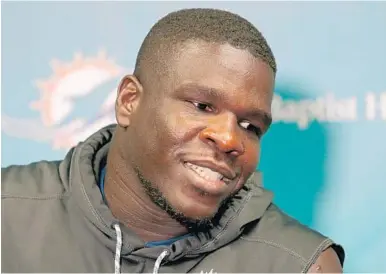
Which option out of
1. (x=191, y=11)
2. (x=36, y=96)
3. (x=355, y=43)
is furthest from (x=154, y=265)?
(x=355, y=43)

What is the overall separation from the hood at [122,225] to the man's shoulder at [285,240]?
0.03 metres

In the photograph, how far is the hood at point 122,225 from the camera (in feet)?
3.20

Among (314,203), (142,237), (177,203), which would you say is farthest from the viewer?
(314,203)

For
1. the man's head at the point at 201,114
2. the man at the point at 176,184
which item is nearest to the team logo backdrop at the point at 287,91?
the man at the point at 176,184

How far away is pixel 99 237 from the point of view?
3.22 feet

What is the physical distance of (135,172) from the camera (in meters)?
0.99

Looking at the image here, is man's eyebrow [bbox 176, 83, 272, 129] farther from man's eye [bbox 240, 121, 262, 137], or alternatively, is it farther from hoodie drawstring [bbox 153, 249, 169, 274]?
hoodie drawstring [bbox 153, 249, 169, 274]

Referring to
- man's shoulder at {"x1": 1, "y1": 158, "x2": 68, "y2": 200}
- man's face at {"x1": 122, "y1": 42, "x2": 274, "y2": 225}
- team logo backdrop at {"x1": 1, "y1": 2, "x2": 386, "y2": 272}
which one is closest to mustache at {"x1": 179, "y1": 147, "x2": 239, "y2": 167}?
man's face at {"x1": 122, "y1": 42, "x2": 274, "y2": 225}

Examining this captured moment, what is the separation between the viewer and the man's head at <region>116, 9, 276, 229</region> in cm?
90

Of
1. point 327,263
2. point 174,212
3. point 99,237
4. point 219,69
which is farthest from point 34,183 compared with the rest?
point 327,263

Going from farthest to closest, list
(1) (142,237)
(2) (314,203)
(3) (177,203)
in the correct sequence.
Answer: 1. (2) (314,203)
2. (1) (142,237)
3. (3) (177,203)

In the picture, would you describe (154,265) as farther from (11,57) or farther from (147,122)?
(11,57)

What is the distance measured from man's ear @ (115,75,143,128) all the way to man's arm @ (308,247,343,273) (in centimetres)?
38

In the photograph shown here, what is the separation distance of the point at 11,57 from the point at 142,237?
54cm
